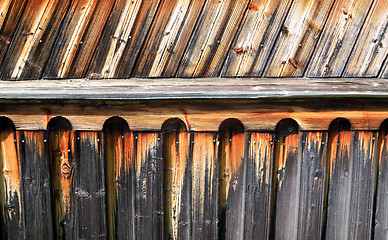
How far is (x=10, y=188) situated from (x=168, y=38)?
1467 mm

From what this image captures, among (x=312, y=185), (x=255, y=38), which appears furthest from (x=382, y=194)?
(x=255, y=38)

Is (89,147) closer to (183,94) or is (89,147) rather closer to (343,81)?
(183,94)

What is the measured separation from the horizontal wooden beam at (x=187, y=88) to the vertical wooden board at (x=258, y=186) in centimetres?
33

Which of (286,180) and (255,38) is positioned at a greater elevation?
(255,38)

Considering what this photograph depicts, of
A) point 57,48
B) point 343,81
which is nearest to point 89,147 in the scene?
point 57,48

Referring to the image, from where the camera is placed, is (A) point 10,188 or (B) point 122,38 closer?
(B) point 122,38

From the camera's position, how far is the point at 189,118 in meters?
2.34

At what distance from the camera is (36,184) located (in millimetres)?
2428

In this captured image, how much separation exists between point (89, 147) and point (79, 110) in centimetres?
25

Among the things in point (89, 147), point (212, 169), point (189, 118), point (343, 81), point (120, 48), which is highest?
point (120, 48)

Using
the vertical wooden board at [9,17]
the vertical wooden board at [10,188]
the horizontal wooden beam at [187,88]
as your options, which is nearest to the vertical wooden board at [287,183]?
the horizontal wooden beam at [187,88]

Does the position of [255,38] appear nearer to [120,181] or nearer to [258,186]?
[258,186]

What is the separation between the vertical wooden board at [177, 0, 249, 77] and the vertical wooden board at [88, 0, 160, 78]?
0.31 m

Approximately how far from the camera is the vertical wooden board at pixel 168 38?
90.1 inches
